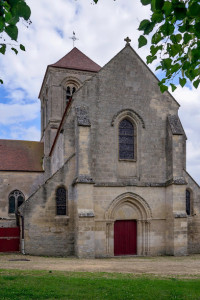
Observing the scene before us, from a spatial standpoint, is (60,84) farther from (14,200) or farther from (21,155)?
(14,200)

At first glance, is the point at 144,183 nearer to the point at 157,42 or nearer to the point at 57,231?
the point at 57,231

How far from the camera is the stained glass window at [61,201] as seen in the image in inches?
770

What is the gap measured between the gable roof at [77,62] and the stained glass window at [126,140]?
15125mm

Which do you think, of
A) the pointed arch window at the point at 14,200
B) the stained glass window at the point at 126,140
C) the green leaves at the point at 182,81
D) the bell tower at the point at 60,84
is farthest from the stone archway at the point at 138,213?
the green leaves at the point at 182,81

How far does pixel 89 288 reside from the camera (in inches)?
366

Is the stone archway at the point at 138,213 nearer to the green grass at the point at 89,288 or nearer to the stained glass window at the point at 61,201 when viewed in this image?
the stained glass window at the point at 61,201

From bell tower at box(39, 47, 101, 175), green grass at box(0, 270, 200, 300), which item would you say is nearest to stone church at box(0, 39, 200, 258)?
green grass at box(0, 270, 200, 300)

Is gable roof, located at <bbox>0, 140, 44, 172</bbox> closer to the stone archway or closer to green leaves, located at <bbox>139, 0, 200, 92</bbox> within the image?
the stone archway

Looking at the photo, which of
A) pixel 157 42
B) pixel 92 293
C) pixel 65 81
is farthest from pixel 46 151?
pixel 157 42

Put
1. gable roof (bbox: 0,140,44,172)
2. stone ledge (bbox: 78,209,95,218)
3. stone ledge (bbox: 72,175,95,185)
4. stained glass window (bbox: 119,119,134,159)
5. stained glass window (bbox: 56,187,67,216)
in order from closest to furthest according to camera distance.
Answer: stone ledge (bbox: 78,209,95,218) → stone ledge (bbox: 72,175,95,185) → stained glass window (bbox: 56,187,67,216) → stained glass window (bbox: 119,119,134,159) → gable roof (bbox: 0,140,44,172)

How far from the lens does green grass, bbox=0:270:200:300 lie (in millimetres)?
8492

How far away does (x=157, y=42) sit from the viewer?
629 centimetres

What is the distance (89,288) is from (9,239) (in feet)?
40.2

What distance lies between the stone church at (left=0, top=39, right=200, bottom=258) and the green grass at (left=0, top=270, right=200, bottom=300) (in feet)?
25.5
